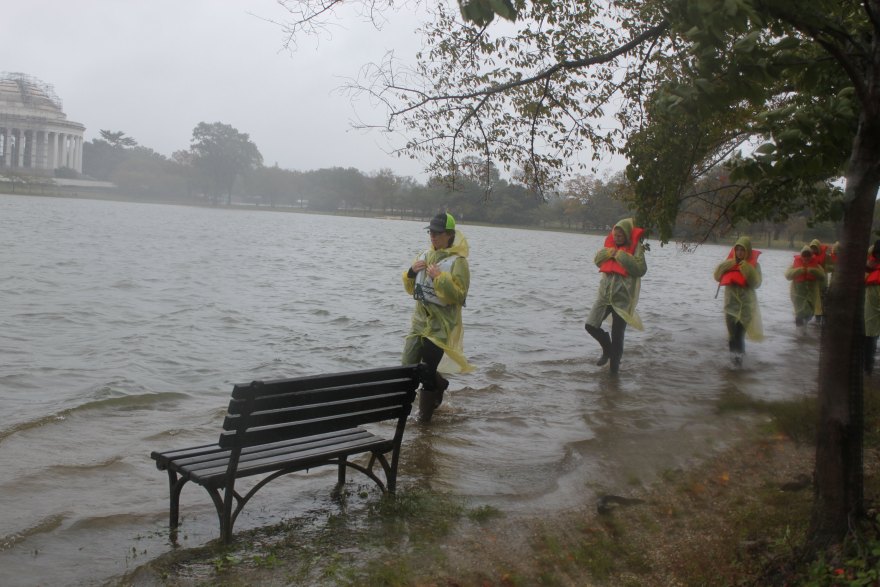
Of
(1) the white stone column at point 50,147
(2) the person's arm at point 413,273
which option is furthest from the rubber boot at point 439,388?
(1) the white stone column at point 50,147

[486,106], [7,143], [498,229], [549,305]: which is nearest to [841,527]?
[486,106]

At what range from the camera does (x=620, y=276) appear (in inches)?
445

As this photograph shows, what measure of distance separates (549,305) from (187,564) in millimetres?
20136

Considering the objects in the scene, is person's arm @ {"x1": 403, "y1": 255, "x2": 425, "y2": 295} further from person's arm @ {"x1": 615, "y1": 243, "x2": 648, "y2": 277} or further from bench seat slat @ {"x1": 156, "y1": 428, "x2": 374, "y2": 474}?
person's arm @ {"x1": 615, "y1": 243, "x2": 648, "y2": 277}

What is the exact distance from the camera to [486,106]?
9.41 m

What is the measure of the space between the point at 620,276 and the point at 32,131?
139m

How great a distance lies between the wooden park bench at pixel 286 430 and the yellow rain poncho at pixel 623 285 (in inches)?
231

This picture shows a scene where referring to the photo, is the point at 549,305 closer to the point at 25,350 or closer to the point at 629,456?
the point at 25,350

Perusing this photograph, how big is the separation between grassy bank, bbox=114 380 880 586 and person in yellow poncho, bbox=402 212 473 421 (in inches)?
83.2

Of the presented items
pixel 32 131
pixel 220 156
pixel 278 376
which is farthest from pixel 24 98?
pixel 278 376

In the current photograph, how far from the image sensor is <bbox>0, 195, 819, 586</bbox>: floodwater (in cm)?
605

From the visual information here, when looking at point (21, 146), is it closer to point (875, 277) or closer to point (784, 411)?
point (875, 277)

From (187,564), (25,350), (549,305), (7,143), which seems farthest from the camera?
(7,143)

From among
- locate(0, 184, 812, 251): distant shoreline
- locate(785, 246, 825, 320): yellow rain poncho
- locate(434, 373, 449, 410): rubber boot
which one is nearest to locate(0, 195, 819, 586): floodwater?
locate(434, 373, 449, 410): rubber boot
